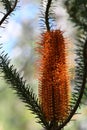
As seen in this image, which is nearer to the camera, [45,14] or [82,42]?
[82,42]

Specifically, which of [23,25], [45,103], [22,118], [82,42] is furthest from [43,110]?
[23,25]

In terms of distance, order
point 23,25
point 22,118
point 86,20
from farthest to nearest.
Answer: point 23,25 < point 22,118 < point 86,20

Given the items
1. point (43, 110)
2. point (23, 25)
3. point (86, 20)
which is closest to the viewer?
point (86, 20)

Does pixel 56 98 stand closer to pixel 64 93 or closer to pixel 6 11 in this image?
pixel 64 93

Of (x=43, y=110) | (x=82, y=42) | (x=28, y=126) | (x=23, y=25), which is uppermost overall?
(x=82, y=42)

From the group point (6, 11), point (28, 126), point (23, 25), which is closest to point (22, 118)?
point (28, 126)

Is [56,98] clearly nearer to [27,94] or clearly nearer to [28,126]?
[27,94]

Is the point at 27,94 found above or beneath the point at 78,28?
beneath
